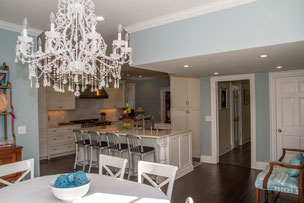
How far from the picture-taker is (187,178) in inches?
175

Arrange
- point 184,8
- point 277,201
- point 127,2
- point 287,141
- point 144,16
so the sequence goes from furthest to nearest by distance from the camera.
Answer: point 287,141 → point 277,201 → point 144,16 → point 184,8 → point 127,2

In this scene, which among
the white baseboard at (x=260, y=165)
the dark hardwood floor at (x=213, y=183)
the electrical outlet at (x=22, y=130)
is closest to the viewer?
the electrical outlet at (x=22, y=130)

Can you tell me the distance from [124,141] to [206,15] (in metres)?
3.05

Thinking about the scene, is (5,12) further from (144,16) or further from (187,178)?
(187,178)

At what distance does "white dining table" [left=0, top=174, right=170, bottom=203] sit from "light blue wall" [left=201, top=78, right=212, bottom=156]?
3.87 meters

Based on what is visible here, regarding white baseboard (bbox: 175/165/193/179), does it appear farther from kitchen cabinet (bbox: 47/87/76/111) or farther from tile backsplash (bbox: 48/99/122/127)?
tile backsplash (bbox: 48/99/122/127)

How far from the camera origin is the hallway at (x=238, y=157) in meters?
5.51

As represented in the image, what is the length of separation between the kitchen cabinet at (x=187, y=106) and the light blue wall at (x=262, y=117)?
62.1 inches

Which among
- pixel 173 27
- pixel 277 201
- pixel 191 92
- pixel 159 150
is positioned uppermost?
pixel 173 27

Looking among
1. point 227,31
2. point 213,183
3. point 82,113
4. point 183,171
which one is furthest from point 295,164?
point 82,113

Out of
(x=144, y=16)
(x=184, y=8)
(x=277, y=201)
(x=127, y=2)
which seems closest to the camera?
(x=127, y=2)

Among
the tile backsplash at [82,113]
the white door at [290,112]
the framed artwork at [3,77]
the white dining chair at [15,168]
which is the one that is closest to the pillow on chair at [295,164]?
the white door at [290,112]

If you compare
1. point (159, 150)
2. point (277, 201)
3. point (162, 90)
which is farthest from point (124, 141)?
point (162, 90)

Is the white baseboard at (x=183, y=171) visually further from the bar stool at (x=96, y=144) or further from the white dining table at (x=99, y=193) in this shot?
the white dining table at (x=99, y=193)
